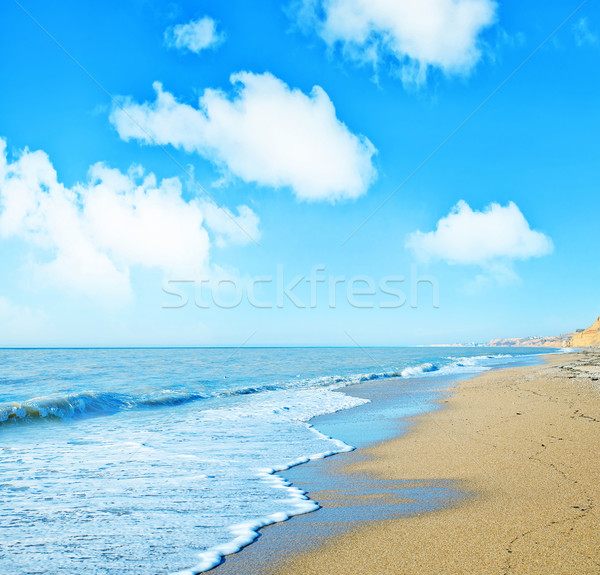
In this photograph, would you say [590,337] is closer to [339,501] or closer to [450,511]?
[450,511]

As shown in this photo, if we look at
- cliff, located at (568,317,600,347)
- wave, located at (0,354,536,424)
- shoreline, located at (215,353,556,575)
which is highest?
cliff, located at (568,317,600,347)

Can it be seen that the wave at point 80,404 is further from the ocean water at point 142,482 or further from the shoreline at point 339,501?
the shoreline at point 339,501

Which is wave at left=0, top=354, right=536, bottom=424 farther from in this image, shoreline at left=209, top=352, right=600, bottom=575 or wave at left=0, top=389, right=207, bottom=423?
shoreline at left=209, top=352, right=600, bottom=575

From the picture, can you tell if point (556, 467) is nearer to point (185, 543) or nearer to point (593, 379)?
point (185, 543)

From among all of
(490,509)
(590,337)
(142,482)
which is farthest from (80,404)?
(590,337)

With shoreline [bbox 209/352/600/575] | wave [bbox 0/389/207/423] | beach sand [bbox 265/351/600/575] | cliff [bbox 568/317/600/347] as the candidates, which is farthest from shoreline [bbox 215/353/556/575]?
cliff [bbox 568/317/600/347]

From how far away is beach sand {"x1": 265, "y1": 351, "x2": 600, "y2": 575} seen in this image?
3033 mm

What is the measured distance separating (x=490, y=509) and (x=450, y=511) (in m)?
0.36

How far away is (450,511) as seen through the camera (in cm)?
405

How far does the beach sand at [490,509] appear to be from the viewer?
119 inches

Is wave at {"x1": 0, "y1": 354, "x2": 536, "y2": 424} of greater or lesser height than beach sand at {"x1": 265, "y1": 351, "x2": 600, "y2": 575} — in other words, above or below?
below

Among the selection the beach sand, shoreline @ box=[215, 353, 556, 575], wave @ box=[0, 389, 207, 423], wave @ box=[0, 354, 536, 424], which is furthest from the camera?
wave @ box=[0, 354, 536, 424]

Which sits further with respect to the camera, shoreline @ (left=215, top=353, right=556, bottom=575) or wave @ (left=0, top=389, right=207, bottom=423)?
wave @ (left=0, top=389, right=207, bottom=423)

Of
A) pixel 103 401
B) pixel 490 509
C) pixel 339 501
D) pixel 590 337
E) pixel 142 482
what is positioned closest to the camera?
pixel 490 509
